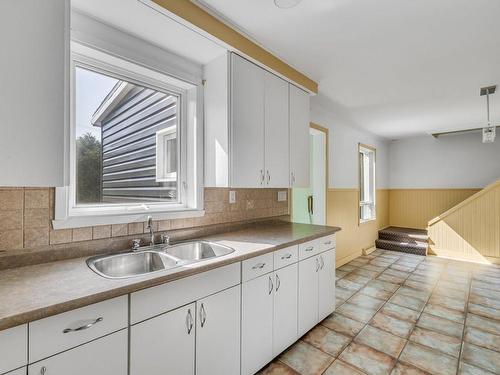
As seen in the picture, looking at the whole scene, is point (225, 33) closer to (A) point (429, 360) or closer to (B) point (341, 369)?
(B) point (341, 369)

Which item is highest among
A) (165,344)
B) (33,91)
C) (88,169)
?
(33,91)

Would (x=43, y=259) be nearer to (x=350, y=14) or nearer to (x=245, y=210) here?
(x=245, y=210)

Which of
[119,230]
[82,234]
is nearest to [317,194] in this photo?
[119,230]

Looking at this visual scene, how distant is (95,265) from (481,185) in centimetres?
681

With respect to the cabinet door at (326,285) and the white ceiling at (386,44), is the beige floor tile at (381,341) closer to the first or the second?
the cabinet door at (326,285)

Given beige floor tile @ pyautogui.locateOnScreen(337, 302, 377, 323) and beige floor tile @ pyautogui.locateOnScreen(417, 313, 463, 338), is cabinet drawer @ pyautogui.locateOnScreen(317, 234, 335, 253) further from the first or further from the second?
beige floor tile @ pyautogui.locateOnScreen(417, 313, 463, 338)

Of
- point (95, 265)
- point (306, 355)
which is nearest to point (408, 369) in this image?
point (306, 355)

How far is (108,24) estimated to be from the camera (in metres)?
1.70

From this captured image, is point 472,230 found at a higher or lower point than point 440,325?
higher

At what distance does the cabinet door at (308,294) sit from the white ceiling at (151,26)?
1.89 meters

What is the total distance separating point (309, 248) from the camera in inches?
89.4

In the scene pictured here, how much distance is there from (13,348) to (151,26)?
1843 millimetres

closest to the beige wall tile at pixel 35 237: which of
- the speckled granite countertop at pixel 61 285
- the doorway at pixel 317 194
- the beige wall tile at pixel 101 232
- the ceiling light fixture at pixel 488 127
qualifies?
the speckled granite countertop at pixel 61 285

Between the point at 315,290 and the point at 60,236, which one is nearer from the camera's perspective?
the point at 60,236
